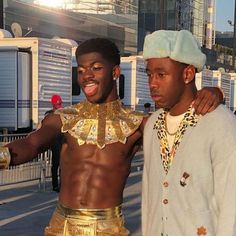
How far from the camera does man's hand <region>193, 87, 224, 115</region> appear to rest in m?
2.73

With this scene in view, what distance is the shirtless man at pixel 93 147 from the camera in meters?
3.49

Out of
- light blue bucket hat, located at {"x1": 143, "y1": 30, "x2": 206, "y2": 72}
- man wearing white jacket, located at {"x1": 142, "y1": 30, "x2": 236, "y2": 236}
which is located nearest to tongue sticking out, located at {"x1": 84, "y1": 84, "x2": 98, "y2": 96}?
man wearing white jacket, located at {"x1": 142, "y1": 30, "x2": 236, "y2": 236}

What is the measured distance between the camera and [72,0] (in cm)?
5478

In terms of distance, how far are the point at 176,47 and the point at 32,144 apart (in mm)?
1217

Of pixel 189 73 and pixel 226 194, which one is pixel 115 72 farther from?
pixel 226 194

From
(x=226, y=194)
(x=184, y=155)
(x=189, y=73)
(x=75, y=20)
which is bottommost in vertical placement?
(x=226, y=194)

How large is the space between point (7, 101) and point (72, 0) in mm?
39976

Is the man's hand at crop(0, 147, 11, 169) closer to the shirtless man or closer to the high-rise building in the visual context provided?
the shirtless man

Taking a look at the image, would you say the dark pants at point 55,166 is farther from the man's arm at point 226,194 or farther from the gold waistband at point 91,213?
the man's arm at point 226,194

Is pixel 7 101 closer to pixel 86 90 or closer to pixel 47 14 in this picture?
pixel 86 90

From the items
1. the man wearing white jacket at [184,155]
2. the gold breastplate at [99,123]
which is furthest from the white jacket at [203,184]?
the gold breastplate at [99,123]

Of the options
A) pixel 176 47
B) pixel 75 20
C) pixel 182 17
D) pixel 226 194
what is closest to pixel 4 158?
pixel 176 47

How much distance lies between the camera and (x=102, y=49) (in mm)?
3566

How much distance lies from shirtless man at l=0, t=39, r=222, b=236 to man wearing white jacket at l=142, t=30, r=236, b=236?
0.64 metres
